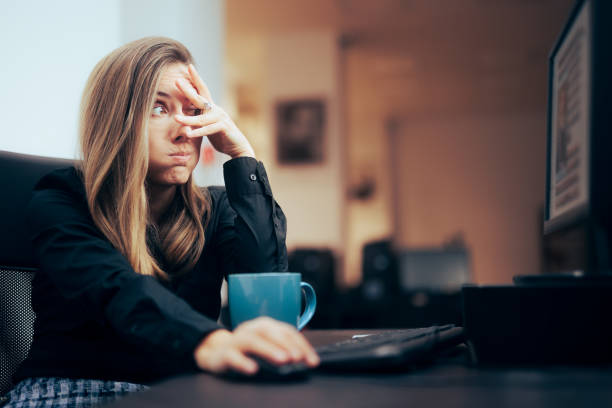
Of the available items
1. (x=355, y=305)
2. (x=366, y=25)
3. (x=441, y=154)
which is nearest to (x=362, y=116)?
(x=441, y=154)

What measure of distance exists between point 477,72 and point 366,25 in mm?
1999

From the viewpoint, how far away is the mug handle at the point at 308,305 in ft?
2.77

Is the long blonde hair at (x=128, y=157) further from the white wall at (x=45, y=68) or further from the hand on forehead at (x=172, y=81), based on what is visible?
the white wall at (x=45, y=68)

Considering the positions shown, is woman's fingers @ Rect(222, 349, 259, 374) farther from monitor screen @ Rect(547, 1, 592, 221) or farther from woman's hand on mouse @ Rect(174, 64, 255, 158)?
woman's hand on mouse @ Rect(174, 64, 255, 158)

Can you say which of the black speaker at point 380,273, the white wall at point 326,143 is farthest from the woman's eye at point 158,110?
the white wall at point 326,143

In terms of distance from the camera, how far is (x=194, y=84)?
1066 millimetres

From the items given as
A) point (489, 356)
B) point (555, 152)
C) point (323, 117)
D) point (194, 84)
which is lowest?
point (489, 356)

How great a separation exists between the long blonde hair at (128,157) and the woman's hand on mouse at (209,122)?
63 mm

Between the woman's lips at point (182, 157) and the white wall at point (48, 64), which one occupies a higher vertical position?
the white wall at point (48, 64)

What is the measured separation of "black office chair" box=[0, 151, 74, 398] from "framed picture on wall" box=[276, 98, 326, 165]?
177 inches

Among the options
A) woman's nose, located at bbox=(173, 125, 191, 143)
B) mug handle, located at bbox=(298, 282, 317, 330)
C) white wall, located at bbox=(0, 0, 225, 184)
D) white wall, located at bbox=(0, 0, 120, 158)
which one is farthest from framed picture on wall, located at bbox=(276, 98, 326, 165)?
mug handle, located at bbox=(298, 282, 317, 330)

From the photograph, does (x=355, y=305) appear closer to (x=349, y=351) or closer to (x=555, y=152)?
(x=555, y=152)

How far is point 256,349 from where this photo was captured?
0.51 m

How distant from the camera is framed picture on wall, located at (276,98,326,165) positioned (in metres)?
5.44
